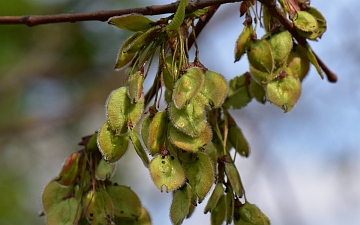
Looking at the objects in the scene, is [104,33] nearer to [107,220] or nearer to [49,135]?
[49,135]

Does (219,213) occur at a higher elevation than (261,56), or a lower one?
lower

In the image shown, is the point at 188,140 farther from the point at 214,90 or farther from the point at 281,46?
the point at 281,46

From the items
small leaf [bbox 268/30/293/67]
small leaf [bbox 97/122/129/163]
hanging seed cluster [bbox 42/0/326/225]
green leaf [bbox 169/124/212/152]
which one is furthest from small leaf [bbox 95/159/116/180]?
small leaf [bbox 268/30/293/67]

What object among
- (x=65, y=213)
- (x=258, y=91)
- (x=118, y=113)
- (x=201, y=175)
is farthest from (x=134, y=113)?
(x=258, y=91)

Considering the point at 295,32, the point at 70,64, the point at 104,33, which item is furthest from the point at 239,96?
the point at 70,64

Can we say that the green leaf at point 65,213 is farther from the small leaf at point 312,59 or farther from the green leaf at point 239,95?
the small leaf at point 312,59

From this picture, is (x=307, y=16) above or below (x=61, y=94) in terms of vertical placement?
above
